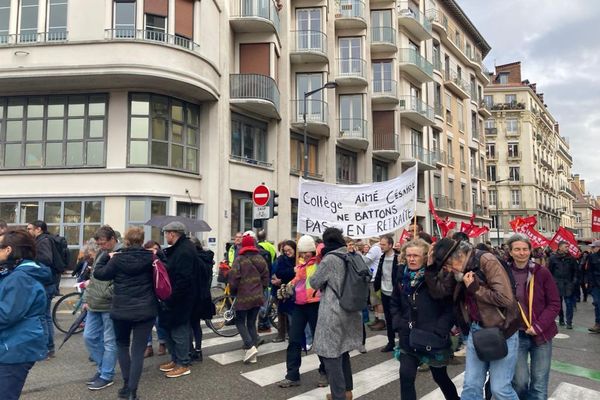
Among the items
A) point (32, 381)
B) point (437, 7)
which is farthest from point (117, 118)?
point (437, 7)

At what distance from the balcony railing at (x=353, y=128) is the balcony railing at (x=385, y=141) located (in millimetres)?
3098

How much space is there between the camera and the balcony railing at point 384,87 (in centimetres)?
2950

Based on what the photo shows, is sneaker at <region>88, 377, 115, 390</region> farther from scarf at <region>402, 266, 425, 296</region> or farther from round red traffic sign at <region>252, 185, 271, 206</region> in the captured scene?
round red traffic sign at <region>252, 185, 271, 206</region>

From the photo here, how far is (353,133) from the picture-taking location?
88.6 feet

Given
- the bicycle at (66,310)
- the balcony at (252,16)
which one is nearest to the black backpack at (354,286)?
the bicycle at (66,310)

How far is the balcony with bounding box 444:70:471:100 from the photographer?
38.6m

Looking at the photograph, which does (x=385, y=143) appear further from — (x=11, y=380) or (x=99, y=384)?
(x=11, y=380)

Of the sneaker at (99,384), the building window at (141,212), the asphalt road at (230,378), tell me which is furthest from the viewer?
the building window at (141,212)

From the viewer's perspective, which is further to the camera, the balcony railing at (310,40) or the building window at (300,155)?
the balcony railing at (310,40)

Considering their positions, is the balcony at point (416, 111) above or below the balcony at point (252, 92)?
above

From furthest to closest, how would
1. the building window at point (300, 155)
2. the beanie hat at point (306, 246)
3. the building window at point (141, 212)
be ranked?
1. the building window at point (300, 155)
2. the building window at point (141, 212)
3. the beanie hat at point (306, 246)

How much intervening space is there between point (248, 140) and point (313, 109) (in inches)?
187

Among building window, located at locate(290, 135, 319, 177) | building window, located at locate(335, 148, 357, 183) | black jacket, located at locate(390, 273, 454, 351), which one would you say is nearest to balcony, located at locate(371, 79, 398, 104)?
building window, located at locate(335, 148, 357, 183)

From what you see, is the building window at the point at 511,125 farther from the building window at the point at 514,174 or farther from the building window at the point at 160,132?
the building window at the point at 160,132
